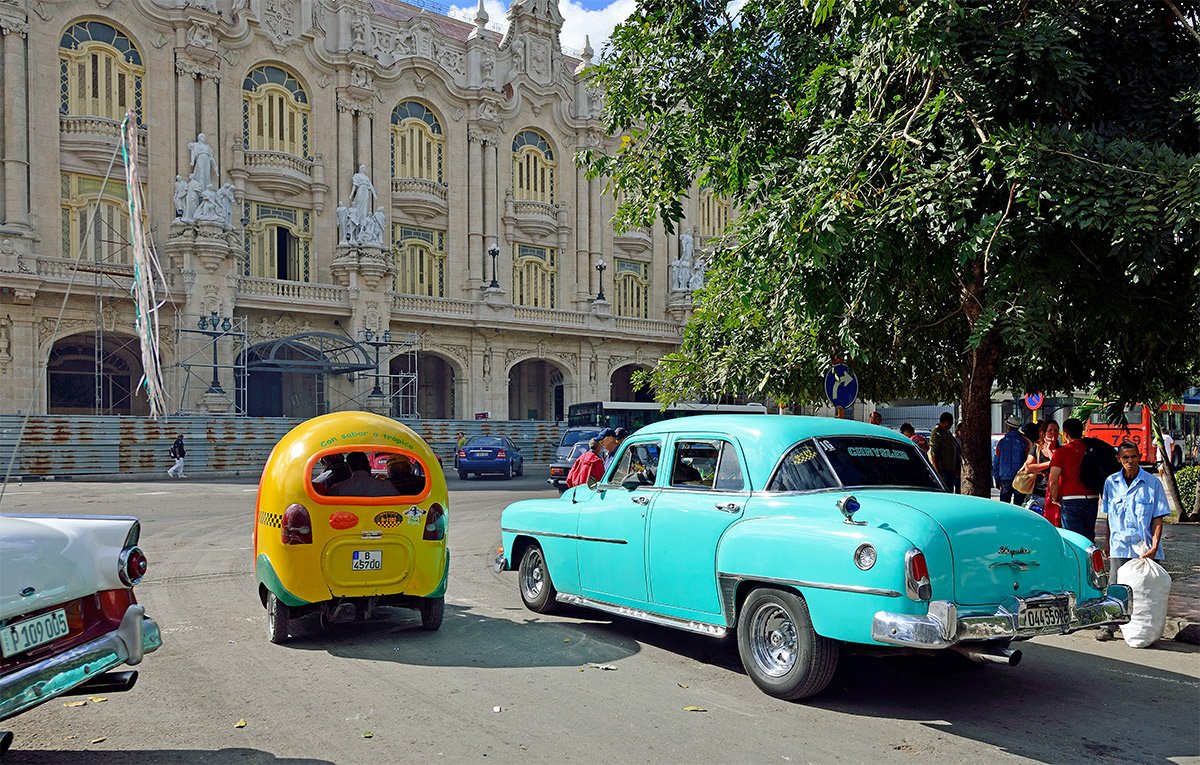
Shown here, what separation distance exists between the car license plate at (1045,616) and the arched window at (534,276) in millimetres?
41482

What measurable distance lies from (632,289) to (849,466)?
4527cm

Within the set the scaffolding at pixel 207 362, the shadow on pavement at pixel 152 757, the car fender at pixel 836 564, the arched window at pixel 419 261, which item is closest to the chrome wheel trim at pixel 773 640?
the car fender at pixel 836 564

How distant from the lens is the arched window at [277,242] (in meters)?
39.7

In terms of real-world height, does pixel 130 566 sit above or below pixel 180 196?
below

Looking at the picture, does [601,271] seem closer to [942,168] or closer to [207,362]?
[207,362]

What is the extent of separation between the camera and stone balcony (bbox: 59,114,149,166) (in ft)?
116

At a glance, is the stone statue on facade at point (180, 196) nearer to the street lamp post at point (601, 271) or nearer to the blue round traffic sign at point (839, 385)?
the street lamp post at point (601, 271)

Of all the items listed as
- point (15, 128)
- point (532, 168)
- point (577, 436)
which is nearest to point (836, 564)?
point (577, 436)

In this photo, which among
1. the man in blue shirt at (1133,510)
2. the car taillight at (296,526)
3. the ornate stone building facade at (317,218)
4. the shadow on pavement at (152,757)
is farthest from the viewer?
the ornate stone building facade at (317,218)

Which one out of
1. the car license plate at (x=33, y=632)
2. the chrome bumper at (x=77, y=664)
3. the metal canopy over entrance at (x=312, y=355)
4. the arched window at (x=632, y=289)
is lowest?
the chrome bumper at (x=77, y=664)

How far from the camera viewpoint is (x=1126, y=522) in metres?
8.36

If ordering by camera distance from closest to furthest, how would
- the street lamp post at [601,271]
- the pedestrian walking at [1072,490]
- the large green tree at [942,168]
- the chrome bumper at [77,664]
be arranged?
the chrome bumper at [77,664], the large green tree at [942,168], the pedestrian walking at [1072,490], the street lamp post at [601,271]

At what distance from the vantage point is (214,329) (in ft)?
116

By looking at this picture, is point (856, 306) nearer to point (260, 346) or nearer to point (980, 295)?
point (980, 295)
